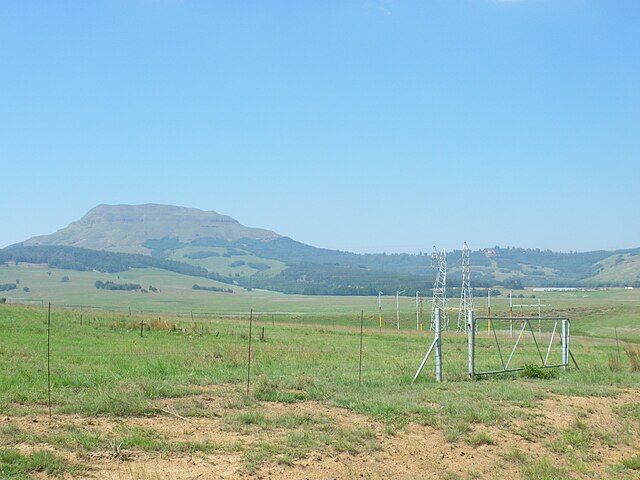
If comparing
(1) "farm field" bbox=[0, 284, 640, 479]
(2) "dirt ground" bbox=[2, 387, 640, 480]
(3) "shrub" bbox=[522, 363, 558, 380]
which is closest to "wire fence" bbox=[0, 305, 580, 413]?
(1) "farm field" bbox=[0, 284, 640, 479]

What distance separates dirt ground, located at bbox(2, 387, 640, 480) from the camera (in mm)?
10422

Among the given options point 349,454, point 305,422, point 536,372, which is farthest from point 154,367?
point 536,372

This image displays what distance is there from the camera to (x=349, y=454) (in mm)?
11578

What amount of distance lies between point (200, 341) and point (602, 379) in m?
20.6

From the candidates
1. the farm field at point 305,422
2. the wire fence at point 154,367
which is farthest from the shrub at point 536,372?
the wire fence at point 154,367

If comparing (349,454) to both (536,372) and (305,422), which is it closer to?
(305,422)

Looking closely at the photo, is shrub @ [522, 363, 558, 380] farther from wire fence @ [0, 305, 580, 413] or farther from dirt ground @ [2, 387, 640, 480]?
dirt ground @ [2, 387, 640, 480]

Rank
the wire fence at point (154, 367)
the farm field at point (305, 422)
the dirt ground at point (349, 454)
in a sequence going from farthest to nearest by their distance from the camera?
the wire fence at point (154, 367), the farm field at point (305, 422), the dirt ground at point (349, 454)

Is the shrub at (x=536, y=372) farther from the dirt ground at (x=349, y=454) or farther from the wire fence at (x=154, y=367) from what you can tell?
the dirt ground at (x=349, y=454)

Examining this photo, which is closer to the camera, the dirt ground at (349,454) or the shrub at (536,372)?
the dirt ground at (349,454)

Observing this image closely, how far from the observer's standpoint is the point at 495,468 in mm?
11742

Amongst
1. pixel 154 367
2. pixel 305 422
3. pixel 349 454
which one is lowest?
pixel 349 454

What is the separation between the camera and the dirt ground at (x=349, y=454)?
1042cm

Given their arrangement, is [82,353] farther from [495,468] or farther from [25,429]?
[495,468]
